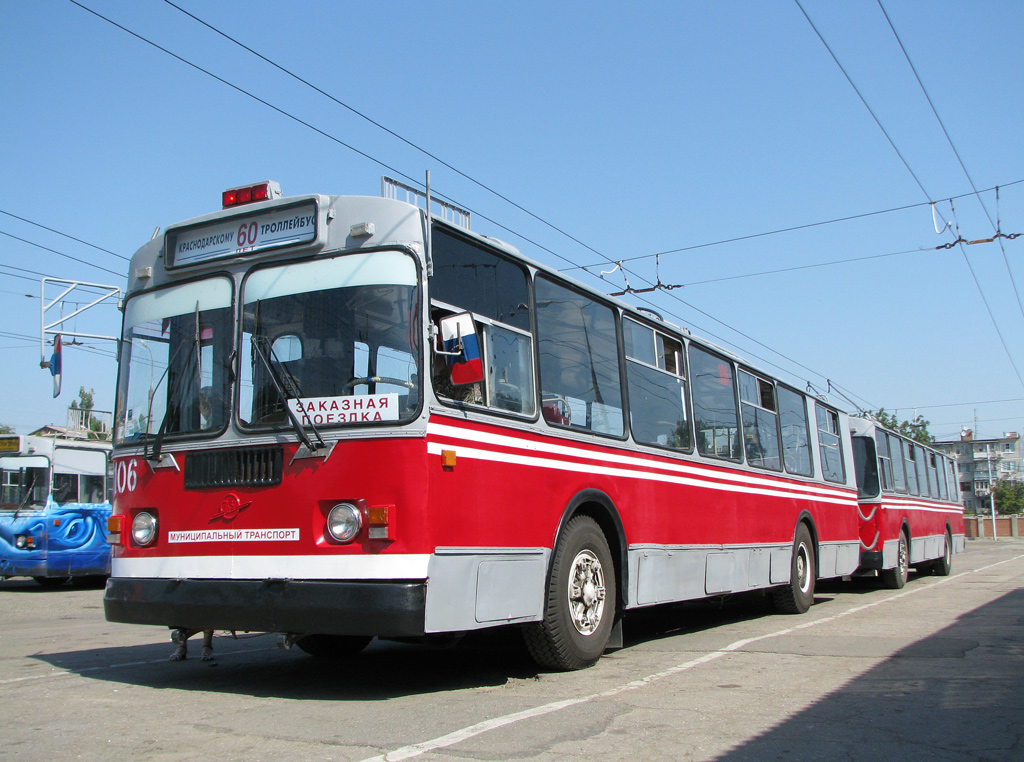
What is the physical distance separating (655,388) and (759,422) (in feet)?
10.6

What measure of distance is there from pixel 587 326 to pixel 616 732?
144 inches

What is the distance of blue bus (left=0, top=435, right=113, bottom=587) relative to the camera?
16453mm

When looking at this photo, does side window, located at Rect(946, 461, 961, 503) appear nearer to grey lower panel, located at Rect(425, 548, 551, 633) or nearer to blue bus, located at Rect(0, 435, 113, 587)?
blue bus, located at Rect(0, 435, 113, 587)

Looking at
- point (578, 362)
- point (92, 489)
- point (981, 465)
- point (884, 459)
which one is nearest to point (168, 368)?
point (578, 362)

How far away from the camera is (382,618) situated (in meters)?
5.20

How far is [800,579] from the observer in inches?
488

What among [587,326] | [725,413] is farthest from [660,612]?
[587,326]

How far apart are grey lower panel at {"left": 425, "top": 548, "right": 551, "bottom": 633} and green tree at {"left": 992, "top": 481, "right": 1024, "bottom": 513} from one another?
111 metres

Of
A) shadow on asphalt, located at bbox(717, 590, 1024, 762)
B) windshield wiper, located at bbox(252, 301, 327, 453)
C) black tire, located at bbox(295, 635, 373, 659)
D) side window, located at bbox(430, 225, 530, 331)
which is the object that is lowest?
shadow on asphalt, located at bbox(717, 590, 1024, 762)

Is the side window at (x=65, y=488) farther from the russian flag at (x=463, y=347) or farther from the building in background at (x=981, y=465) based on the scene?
the building in background at (x=981, y=465)

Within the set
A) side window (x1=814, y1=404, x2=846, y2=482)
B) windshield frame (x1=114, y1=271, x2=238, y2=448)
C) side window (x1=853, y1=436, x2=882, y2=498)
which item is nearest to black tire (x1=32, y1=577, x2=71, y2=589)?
windshield frame (x1=114, y1=271, x2=238, y2=448)

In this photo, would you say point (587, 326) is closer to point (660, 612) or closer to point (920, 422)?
point (660, 612)

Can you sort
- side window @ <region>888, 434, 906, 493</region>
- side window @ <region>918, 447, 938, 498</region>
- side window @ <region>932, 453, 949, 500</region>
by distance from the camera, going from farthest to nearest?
side window @ <region>932, 453, 949, 500</region>, side window @ <region>918, 447, 938, 498</region>, side window @ <region>888, 434, 906, 493</region>

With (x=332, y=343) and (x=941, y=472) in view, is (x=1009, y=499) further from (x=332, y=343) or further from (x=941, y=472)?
(x=332, y=343)
